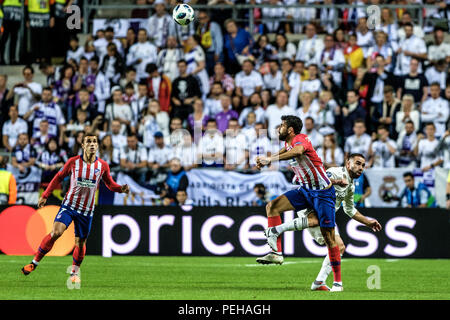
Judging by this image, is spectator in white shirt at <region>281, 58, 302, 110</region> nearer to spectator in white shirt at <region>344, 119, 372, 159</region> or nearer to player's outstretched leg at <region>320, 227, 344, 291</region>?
spectator in white shirt at <region>344, 119, 372, 159</region>

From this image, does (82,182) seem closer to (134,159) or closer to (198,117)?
→ (134,159)

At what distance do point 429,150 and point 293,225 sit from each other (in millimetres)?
8782

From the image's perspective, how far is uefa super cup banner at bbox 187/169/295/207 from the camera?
21031mm

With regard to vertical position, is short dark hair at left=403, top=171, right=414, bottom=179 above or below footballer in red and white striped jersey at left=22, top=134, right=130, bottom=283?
above

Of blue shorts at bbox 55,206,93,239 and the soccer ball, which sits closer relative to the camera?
blue shorts at bbox 55,206,93,239

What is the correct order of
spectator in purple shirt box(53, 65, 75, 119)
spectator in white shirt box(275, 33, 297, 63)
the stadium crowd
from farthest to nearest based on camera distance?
1. spectator in white shirt box(275, 33, 297, 63)
2. spectator in purple shirt box(53, 65, 75, 119)
3. the stadium crowd

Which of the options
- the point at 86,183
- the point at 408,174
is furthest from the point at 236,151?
the point at 86,183

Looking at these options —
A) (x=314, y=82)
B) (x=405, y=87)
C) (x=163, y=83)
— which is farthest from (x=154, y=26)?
(x=405, y=87)

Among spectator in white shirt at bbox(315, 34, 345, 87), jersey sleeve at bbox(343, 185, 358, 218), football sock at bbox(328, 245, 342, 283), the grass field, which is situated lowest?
the grass field

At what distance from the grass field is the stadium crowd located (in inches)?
107

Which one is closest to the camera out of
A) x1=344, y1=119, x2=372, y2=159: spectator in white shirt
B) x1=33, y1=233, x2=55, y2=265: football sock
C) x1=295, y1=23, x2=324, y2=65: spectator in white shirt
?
x1=33, y1=233, x2=55, y2=265: football sock

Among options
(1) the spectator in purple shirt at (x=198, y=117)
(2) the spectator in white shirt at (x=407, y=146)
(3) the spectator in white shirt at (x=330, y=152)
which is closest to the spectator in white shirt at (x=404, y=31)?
(2) the spectator in white shirt at (x=407, y=146)

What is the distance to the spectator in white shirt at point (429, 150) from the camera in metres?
21.3

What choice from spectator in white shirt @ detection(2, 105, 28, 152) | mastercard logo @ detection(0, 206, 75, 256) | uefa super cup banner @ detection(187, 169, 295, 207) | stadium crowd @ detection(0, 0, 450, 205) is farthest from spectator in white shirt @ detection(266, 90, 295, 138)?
spectator in white shirt @ detection(2, 105, 28, 152)
